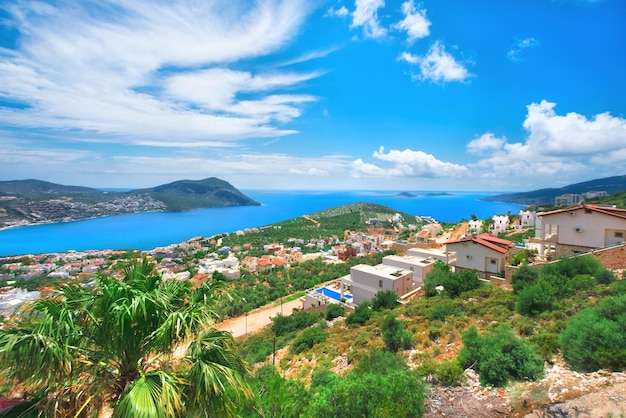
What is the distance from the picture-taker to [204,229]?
320 feet

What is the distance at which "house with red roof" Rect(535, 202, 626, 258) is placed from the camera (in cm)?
1210

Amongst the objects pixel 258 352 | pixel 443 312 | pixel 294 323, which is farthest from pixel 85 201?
pixel 443 312

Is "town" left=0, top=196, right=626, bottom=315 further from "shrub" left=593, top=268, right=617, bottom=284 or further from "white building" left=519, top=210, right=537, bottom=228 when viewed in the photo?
"shrub" left=593, top=268, right=617, bottom=284

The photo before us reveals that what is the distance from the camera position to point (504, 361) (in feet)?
15.4

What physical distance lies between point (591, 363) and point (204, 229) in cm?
10160

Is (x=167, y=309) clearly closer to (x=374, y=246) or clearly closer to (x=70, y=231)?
(x=374, y=246)

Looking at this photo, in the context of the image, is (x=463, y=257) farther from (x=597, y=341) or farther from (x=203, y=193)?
(x=203, y=193)

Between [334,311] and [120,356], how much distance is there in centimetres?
1387

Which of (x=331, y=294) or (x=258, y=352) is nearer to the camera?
(x=258, y=352)

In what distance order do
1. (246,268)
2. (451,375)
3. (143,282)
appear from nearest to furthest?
(143,282)
(451,375)
(246,268)

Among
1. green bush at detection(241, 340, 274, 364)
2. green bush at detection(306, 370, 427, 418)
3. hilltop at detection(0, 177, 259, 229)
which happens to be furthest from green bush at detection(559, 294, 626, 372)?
hilltop at detection(0, 177, 259, 229)

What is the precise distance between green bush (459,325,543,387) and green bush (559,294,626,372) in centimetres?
57

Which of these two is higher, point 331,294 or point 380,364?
point 380,364

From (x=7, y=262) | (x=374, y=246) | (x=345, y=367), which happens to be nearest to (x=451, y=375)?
(x=345, y=367)
